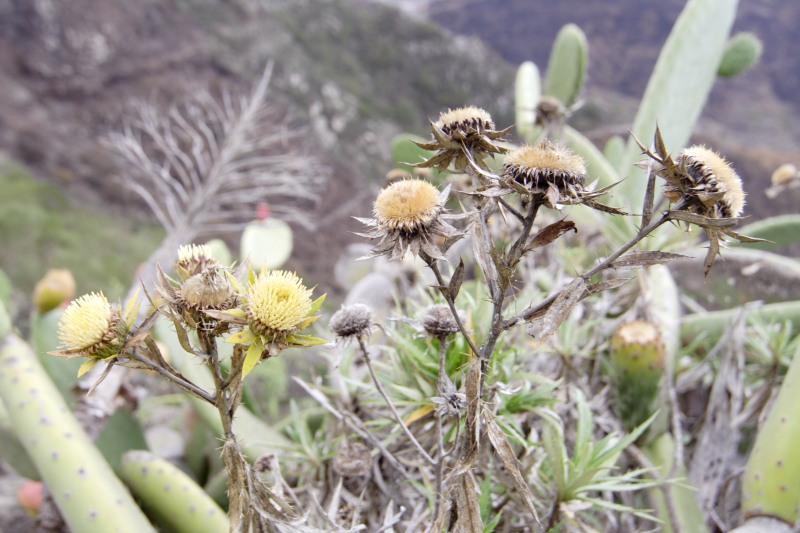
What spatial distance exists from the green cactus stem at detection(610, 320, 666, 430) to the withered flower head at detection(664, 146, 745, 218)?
2.38 feet

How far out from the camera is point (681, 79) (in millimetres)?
2029

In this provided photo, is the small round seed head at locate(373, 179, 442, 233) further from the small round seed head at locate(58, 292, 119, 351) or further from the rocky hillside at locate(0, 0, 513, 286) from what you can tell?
the rocky hillside at locate(0, 0, 513, 286)

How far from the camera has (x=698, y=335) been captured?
1.70 m

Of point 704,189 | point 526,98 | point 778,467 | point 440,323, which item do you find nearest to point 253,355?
point 440,323

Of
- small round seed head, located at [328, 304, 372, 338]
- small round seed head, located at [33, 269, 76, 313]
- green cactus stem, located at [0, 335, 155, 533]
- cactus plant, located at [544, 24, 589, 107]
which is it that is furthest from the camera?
cactus plant, located at [544, 24, 589, 107]

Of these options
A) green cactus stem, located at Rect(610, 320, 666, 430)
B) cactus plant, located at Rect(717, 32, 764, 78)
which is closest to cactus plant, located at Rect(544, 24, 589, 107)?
cactus plant, located at Rect(717, 32, 764, 78)

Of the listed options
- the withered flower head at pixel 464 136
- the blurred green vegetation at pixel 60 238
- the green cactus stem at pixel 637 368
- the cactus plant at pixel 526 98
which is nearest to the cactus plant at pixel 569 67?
the cactus plant at pixel 526 98

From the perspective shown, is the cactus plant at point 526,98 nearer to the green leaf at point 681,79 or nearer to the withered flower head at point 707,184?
the green leaf at point 681,79

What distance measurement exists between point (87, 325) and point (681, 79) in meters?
2.15

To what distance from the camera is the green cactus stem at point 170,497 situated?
51.0 inches

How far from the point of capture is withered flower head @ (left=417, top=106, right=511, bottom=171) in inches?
28.2

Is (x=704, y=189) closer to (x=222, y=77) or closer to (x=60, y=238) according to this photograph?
(x=60, y=238)

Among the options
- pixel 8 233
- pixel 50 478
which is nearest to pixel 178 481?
pixel 50 478

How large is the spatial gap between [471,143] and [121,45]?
7.85 meters
